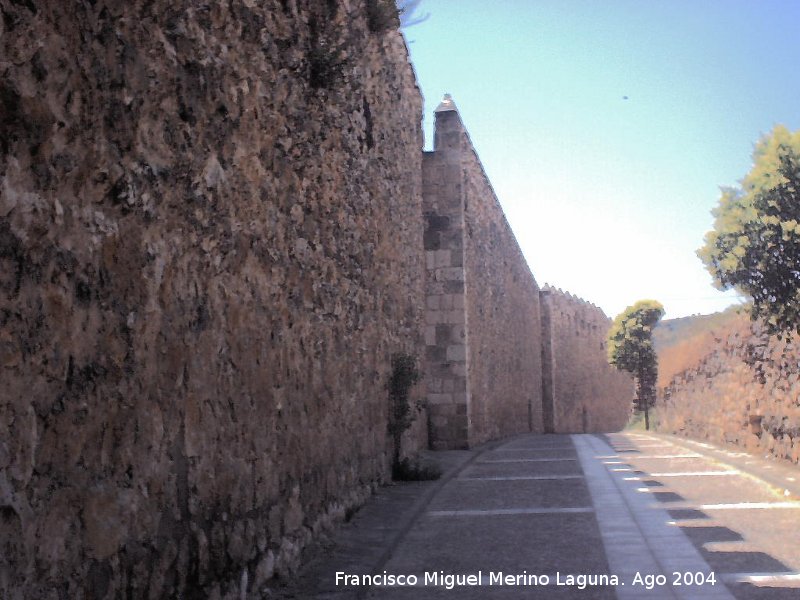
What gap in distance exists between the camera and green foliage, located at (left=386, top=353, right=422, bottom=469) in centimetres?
719

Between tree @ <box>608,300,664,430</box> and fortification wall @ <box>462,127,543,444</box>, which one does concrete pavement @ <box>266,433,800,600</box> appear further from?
tree @ <box>608,300,664,430</box>

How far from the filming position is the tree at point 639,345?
2402 cm

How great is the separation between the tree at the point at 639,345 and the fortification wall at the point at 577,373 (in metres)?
2.03

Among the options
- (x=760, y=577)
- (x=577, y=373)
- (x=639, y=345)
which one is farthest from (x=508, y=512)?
(x=577, y=373)

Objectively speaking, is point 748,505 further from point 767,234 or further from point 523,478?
point 767,234

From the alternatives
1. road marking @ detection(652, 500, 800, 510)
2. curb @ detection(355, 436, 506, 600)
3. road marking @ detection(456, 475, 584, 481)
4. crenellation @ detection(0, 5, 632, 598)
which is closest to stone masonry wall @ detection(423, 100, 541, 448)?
curb @ detection(355, 436, 506, 600)

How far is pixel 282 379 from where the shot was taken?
408 cm

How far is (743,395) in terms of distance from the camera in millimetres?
10992

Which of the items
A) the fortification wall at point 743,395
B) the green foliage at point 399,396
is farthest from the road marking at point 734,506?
the fortification wall at point 743,395

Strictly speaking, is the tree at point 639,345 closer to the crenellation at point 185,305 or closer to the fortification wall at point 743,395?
the fortification wall at point 743,395

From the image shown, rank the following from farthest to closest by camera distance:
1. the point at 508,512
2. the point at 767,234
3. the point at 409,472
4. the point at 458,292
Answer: the point at 458,292 → the point at 767,234 → the point at 409,472 → the point at 508,512

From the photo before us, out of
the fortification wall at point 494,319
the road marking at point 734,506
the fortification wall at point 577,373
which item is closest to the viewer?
the road marking at point 734,506

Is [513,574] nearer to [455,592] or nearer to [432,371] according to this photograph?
[455,592]

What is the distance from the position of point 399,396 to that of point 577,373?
22.6 meters
